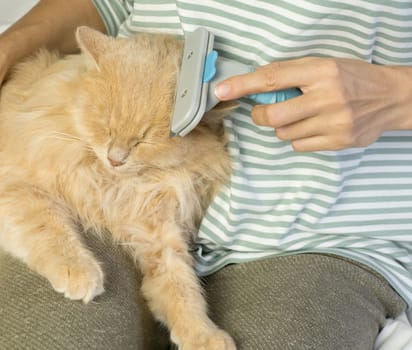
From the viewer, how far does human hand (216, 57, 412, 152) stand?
0.98 metres

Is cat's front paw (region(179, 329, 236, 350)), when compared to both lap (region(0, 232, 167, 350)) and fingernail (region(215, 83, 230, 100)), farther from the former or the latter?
fingernail (region(215, 83, 230, 100))

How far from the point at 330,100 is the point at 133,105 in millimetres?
378

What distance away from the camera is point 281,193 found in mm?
1188

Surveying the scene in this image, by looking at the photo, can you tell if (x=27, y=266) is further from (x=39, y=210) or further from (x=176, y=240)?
(x=176, y=240)

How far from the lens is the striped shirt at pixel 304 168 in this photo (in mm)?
1080

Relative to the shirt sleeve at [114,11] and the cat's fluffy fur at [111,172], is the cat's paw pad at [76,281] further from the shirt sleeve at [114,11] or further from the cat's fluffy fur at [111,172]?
the shirt sleeve at [114,11]

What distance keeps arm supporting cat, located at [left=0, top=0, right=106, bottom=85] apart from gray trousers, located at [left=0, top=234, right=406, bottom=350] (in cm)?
59

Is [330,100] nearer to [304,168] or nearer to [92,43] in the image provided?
[304,168]

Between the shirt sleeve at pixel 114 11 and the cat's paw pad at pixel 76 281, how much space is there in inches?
26.6

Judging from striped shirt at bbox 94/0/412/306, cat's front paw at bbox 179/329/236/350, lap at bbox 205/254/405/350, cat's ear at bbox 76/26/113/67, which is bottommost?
lap at bbox 205/254/405/350

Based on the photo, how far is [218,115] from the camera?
111cm

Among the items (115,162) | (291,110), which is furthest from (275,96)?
(115,162)

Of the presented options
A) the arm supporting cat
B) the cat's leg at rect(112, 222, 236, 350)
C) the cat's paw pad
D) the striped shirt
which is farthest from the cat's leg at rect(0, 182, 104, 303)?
the arm supporting cat

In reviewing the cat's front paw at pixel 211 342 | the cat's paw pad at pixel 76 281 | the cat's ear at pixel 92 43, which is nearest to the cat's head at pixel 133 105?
the cat's ear at pixel 92 43
